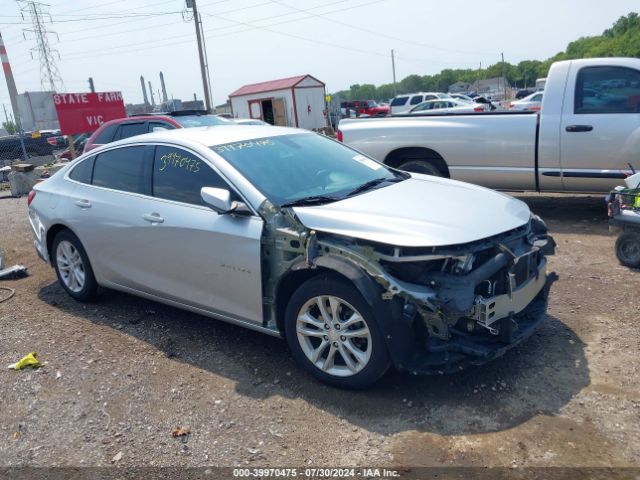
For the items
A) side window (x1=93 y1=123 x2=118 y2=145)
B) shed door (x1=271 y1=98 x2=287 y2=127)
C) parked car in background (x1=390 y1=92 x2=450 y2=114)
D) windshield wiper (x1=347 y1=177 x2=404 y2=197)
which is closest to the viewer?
windshield wiper (x1=347 y1=177 x2=404 y2=197)

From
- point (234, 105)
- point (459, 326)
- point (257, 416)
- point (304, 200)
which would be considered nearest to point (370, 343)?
point (459, 326)

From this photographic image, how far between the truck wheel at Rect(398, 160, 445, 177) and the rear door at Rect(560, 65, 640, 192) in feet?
5.36

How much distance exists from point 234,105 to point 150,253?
29.9 m

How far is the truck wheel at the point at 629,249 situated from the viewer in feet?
17.5

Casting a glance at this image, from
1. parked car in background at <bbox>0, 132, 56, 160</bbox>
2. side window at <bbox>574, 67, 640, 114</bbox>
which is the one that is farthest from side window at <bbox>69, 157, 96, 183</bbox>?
parked car in background at <bbox>0, 132, 56, 160</bbox>

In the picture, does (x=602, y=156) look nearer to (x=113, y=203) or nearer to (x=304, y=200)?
(x=304, y=200)

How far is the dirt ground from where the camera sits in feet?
10.0

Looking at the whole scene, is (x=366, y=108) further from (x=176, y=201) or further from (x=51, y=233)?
(x=176, y=201)

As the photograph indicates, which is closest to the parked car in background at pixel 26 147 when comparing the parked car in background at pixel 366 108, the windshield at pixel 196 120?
the windshield at pixel 196 120

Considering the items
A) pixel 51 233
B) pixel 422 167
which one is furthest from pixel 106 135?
pixel 422 167

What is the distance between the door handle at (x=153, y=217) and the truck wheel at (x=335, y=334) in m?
1.35

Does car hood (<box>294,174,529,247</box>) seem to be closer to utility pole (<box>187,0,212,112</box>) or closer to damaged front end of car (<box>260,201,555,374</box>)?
damaged front end of car (<box>260,201,555,374</box>)

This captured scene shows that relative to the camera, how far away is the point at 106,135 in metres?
10.6

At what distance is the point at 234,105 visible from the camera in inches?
1300
